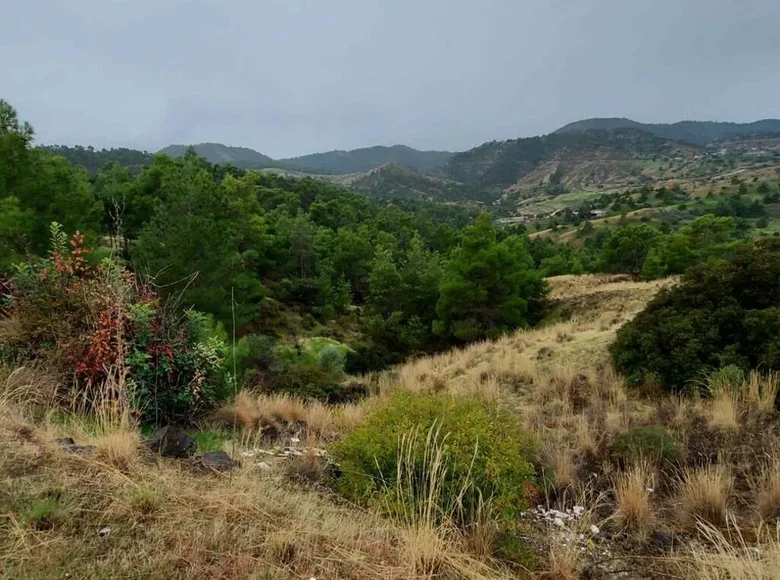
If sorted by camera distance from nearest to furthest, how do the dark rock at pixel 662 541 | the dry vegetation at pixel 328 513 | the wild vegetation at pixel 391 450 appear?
1. the dry vegetation at pixel 328 513
2. the wild vegetation at pixel 391 450
3. the dark rock at pixel 662 541

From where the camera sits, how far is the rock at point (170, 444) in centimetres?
384

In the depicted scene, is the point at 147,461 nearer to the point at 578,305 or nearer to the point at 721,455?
the point at 721,455

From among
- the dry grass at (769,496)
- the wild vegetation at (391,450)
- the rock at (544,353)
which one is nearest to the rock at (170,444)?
the wild vegetation at (391,450)

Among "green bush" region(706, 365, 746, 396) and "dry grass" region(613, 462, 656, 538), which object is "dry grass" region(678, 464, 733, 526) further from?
"green bush" region(706, 365, 746, 396)

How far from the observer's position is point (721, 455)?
4.94 meters

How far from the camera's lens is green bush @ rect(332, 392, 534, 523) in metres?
3.32

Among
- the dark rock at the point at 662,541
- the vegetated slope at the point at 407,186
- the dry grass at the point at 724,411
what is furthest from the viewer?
the vegetated slope at the point at 407,186

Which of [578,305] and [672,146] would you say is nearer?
[578,305]

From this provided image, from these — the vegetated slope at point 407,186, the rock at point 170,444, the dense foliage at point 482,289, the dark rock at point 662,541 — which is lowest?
the dense foliage at point 482,289

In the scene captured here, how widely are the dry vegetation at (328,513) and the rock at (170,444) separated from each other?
27 centimetres

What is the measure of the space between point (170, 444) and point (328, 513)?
1.54 m

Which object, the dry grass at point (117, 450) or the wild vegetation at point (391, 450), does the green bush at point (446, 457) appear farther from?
the dry grass at point (117, 450)

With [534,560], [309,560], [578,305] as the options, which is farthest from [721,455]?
[578,305]

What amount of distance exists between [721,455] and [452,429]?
3.09 metres
